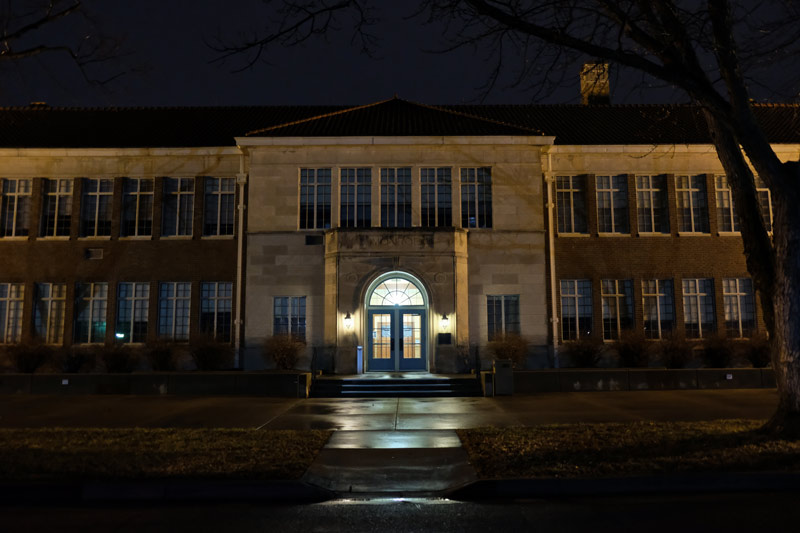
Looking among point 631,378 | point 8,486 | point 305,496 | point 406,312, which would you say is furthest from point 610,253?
point 8,486

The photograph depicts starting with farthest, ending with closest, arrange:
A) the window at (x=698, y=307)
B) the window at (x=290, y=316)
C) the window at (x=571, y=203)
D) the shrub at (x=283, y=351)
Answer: the window at (x=571, y=203) < the window at (x=698, y=307) < the window at (x=290, y=316) < the shrub at (x=283, y=351)

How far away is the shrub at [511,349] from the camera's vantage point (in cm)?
Result: 2133

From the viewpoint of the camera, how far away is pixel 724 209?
986 inches

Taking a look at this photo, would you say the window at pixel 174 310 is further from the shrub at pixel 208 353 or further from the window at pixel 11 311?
the window at pixel 11 311

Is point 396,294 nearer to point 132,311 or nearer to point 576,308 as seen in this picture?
point 576,308

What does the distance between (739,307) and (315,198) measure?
1706 centimetres

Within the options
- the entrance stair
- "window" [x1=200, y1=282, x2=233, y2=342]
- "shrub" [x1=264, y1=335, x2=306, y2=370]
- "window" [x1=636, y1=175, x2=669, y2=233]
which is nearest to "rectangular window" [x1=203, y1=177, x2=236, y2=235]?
"window" [x1=200, y1=282, x2=233, y2=342]

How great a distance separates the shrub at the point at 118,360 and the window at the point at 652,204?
1980cm

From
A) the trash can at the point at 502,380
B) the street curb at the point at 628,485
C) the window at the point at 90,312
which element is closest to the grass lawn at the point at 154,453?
the street curb at the point at 628,485

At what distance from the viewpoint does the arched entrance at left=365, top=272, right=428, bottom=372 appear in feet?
74.5

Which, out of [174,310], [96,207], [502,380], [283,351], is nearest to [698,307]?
[502,380]

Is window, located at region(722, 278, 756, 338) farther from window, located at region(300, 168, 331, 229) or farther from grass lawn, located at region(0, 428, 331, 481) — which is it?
grass lawn, located at region(0, 428, 331, 481)

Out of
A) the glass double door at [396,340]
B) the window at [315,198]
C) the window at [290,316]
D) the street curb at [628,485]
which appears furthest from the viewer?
the window at [315,198]

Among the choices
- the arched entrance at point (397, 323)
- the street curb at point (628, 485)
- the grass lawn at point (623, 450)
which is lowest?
the street curb at point (628, 485)
